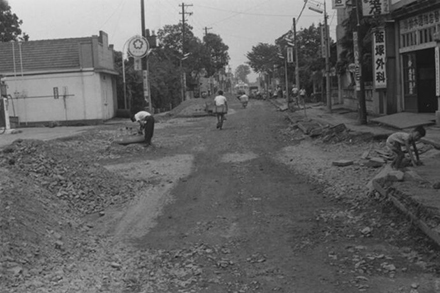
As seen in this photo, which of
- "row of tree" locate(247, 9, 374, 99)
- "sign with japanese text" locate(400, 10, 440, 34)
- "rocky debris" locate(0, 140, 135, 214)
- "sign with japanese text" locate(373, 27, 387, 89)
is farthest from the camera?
"row of tree" locate(247, 9, 374, 99)

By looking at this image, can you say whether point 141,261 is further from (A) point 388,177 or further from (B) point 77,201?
(A) point 388,177

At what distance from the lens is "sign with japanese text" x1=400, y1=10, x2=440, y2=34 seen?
19.9 m

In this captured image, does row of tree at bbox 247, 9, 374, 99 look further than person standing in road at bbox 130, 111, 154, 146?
Yes

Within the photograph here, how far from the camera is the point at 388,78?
24.2 m

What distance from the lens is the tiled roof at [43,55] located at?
34.5 metres

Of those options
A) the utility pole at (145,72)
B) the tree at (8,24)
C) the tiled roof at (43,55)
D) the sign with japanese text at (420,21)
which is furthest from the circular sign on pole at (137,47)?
the tree at (8,24)

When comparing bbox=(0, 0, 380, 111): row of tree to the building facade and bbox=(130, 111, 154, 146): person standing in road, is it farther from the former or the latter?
bbox=(130, 111, 154, 146): person standing in road

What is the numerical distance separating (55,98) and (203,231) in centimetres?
2838

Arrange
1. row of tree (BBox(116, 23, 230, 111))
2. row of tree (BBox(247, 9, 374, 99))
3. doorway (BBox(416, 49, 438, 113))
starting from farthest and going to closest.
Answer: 1. row of tree (BBox(116, 23, 230, 111))
2. row of tree (BBox(247, 9, 374, 99))
3. doorway (BBox(416, 49, 438, 113))

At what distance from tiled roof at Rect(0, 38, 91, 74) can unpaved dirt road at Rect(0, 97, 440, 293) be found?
22.9m

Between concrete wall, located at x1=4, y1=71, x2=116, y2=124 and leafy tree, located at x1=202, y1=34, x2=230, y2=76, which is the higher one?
leafy tree, located at x1=202, y1=34, x2=230, y2=76

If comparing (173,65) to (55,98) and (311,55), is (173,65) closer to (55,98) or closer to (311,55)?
(311,55)

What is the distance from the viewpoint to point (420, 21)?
2127 cm

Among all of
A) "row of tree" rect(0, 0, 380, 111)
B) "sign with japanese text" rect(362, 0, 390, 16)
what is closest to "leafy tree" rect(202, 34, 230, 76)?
"row of tree" rect(0, 0, 380, 111)
